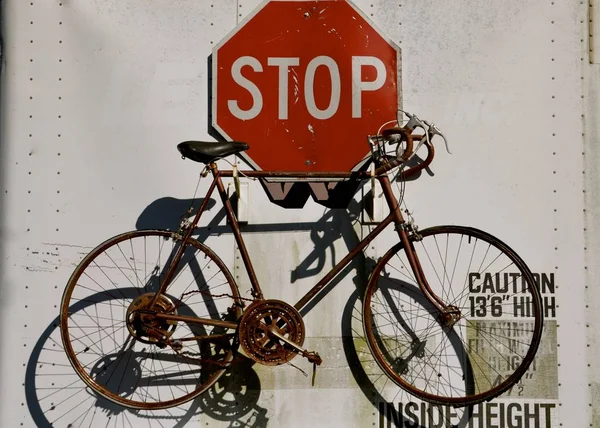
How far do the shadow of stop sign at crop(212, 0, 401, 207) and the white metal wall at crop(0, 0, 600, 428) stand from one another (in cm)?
11

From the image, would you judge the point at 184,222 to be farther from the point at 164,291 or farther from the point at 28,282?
the point at 28,282

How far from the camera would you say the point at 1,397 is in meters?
3.89

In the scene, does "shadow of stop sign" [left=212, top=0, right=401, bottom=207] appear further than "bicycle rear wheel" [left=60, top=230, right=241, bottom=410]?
Yes

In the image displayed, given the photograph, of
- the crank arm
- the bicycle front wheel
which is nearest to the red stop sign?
the bicycle front wheel

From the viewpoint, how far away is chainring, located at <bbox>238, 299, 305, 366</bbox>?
12.3 feet

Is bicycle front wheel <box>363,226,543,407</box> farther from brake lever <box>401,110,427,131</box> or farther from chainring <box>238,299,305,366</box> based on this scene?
brake lever <box>401,110,427,131</box>

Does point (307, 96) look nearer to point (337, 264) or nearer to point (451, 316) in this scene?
point (337, 264)

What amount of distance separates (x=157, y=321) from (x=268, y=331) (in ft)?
1.79

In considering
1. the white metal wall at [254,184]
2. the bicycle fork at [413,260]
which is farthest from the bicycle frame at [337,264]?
the white metal wall at [254,184]

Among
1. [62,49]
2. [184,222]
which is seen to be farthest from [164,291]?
[62,49]

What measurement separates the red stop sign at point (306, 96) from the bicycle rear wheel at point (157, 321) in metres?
0.65

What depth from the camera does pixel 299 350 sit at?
146 inches

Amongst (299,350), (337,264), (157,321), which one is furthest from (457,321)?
(157,321)

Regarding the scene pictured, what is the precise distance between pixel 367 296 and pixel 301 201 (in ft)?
1.93
